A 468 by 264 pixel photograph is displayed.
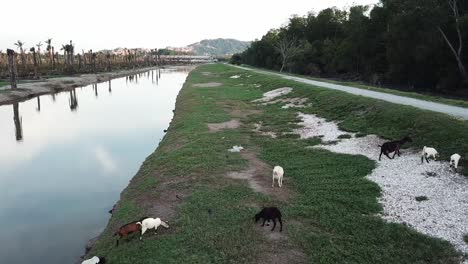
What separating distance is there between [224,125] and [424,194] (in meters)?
18.3

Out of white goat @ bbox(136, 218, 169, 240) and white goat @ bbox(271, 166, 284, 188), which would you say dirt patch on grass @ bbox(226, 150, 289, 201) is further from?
white goat @ bbox(136, 218, 169, 240)

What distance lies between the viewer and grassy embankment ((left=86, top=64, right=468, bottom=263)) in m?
10.3

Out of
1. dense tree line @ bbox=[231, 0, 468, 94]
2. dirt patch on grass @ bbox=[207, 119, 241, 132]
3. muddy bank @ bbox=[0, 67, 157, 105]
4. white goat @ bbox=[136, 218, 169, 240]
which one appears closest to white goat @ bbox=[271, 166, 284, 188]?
white goat @ bbox=[136, 218, 169, 240]

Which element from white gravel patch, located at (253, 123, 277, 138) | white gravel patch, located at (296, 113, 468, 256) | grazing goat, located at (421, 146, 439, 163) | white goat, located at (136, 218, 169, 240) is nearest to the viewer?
white gravel patch, located at (296, 113, 468, 256)

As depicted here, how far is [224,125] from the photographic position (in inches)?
1169

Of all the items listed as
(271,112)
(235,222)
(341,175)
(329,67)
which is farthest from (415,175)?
(329,67)

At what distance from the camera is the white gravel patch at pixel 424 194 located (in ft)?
36.2

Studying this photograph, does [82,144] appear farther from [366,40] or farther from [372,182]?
[366,40]

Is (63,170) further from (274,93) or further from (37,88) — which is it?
(37,88)

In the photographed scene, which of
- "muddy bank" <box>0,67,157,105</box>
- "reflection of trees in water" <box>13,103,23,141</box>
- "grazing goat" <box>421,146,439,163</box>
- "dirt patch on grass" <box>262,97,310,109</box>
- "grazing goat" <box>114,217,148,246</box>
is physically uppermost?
"grazing goat" <box>421,146,439,163</box>

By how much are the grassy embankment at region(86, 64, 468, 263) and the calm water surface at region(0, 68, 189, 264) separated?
2013 millimetres

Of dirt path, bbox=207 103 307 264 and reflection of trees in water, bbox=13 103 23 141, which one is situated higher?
dirt path, bbox=207 103 307 264

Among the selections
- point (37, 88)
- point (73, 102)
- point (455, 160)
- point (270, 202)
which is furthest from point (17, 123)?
point (455, 160)

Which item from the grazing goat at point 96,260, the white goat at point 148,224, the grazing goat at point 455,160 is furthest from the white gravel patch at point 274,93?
the grazing goat at point 96,260
